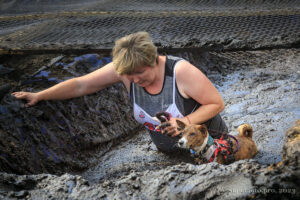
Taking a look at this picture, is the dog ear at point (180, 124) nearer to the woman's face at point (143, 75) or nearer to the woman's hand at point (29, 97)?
the woman's face at point (143, 75)

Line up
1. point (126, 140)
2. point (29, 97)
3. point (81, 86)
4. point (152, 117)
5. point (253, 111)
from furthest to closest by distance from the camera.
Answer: point (253, 111) → point (126, 140) → point (29, 97) → point (81, 86) → point (152, 117)

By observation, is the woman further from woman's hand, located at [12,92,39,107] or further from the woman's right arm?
woman's hand, located at [12,92,39,107]

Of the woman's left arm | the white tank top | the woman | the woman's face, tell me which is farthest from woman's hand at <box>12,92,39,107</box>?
the woman's left arm

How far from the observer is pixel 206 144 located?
88.3 inches

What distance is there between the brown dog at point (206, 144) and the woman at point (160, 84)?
0.26 ft

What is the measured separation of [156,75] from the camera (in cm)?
240

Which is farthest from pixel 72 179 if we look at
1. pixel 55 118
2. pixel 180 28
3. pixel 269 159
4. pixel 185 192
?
pixel 180 28

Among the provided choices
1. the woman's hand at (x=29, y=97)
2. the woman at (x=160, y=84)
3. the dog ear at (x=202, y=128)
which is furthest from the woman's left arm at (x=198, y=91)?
the woman's hand at (x=29, y=97)

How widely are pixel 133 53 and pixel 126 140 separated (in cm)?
169

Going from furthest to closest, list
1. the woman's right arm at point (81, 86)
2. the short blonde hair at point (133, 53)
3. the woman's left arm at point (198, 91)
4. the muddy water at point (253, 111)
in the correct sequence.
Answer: the muddy water at point (253, 111) → the woman's right arm at point (81, 86) → the woman's left arm at point (198, 91) → the short blonde hair at point (133, 53)

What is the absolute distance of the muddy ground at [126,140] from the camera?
1.89 m

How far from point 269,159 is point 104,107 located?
1826mm

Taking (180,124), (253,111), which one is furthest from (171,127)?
(253,111)

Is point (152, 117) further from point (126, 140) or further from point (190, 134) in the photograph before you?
point (126, 140)
